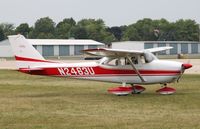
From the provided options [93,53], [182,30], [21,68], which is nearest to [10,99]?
[21,68]

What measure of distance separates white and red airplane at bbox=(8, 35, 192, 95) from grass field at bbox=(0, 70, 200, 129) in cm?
66

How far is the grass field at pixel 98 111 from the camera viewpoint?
1086 cm

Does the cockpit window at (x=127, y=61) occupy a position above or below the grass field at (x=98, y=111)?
above

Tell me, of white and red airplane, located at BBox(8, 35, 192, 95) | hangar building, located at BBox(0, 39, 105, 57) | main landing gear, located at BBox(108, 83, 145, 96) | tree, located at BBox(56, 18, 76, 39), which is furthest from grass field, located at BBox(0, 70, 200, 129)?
tree, located at BBox(56, 18, 76, 39)

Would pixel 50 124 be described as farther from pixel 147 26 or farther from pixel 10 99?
pixel 147 26

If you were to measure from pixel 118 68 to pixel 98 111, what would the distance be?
5.39m

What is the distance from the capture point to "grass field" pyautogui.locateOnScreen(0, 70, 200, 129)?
10.9 m

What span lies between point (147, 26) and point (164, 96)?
131 m

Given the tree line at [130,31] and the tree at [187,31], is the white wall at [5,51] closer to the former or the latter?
the tree line at [130,31]

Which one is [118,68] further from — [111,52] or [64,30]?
[64,30]

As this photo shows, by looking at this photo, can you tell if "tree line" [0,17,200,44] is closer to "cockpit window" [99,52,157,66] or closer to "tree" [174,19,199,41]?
"tree" [174,19,199,41]

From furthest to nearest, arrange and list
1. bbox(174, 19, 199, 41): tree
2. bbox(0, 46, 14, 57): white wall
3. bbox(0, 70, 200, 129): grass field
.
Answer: bbox(174, 19, 199, 41): tree
bbox(0, 46, 14, 57): white wall
bbox(0, 70, 200, 129): grass field

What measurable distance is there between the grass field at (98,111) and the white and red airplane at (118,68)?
66cm

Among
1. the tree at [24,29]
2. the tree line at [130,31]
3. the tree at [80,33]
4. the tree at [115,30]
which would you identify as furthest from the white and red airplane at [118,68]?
the tree at [115,30]
